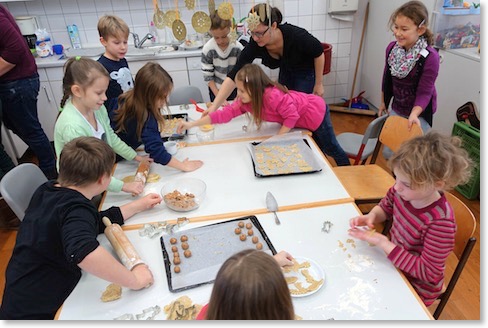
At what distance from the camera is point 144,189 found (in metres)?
1.61

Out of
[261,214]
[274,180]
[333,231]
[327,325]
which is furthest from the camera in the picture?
[274,180]

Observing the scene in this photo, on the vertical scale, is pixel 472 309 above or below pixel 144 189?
below

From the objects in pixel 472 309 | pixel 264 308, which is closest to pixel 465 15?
pixel 472 309

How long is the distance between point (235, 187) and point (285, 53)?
1187mm

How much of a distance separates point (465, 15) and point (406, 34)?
3.83 ft

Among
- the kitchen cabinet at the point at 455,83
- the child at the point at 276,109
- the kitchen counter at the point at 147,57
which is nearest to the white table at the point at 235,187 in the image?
the child at the point at 276,109

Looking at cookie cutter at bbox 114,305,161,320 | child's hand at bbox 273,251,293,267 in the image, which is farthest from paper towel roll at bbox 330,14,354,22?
cookie cutter at bbox 114,305,161,320

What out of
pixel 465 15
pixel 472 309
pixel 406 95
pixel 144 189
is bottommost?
pixel 472 309

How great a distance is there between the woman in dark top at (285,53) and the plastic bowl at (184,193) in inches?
31.3

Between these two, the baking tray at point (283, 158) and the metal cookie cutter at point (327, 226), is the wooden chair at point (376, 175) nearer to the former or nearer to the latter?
the baking tray at point (283, 158)

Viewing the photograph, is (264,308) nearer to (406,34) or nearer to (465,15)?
(406,34)

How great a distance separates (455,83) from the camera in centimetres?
274

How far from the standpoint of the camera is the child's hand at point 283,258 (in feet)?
3.58

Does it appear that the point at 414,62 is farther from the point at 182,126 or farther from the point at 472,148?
the point at 182,126
